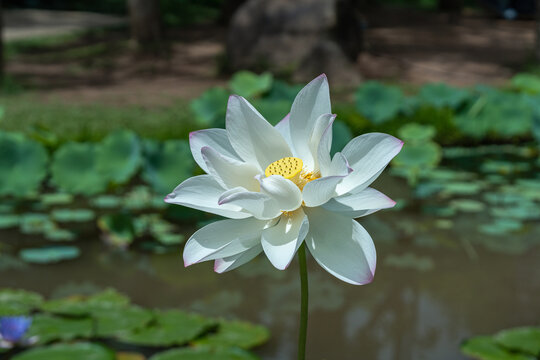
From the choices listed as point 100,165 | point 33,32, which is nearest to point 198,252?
point 100,165

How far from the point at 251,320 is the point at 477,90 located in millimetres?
2877

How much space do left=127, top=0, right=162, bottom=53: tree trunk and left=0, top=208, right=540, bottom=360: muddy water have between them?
622cm

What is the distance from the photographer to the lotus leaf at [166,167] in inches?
106

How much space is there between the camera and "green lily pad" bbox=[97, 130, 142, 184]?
268 centimetres

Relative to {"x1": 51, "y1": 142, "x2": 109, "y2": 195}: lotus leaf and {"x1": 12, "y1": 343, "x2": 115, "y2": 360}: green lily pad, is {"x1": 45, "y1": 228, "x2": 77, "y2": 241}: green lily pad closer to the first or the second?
{"x1": 51, "y1": 142, "x2": 109, "y2": 195}: lotus leaf

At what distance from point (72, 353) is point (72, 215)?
1.48 metres

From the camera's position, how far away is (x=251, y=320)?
7.05 feet

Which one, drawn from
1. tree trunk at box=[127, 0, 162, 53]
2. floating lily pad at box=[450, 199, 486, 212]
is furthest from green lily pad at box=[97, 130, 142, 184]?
tree trunk at box=[127, 0, 162, 53]

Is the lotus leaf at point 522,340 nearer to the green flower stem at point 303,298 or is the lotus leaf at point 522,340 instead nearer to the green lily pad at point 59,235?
the green flower stem at point 303,298

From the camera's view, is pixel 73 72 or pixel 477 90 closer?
pixel 477 90

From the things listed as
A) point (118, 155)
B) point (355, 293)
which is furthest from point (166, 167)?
point (355, 293)

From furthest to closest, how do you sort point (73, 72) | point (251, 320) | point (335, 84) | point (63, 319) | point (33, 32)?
1. point (33, 32)
2. point (73, 72)
3. point (335, 84)
4. point (251, 320)
5. point (63, 319)

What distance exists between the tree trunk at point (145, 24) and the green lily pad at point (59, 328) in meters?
6.95

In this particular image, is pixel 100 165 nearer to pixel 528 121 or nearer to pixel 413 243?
pixel 413 243
